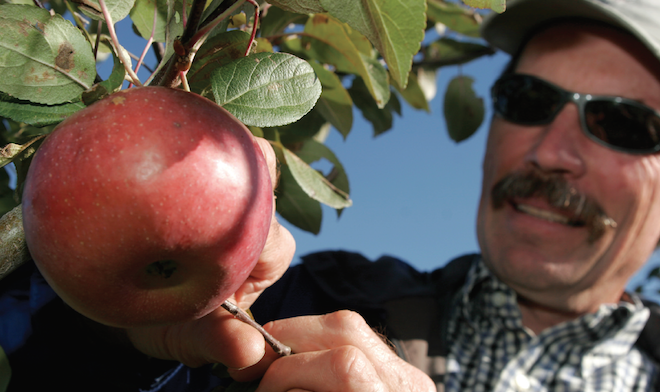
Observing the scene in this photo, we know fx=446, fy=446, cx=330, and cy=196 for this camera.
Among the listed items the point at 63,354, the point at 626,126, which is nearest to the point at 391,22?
the point at 63,354

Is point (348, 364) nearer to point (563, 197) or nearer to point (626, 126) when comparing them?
point (563, 197)

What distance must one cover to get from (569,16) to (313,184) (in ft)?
→ 6.50

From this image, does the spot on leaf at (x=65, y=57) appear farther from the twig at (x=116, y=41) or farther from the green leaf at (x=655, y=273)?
the green leaf at (x=655, y=273)

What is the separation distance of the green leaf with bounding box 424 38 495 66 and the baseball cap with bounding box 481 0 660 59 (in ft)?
2.09

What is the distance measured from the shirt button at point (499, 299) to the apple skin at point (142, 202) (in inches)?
62.3

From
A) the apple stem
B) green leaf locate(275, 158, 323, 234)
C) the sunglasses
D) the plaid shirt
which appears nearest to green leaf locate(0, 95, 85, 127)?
the apple stem

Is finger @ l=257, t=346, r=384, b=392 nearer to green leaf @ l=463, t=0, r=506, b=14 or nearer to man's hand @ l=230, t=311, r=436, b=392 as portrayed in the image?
man's hand @ l=230, t=311, r=436, b=392

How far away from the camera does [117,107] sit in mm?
363

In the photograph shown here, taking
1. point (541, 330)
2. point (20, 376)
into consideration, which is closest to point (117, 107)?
point (20, 376)

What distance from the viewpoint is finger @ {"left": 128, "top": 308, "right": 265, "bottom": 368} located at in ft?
1.91

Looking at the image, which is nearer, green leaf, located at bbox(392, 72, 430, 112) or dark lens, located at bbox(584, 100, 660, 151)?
green leaf, located at bbox(392, 72, 430, 112)

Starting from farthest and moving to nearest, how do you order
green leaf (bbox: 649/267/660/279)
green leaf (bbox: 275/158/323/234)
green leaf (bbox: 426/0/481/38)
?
green leaf (bbox: 649/267/660/279), green leaf (bbox: 426/0/481/38), green leaf (bbox: 275/158/323/234)

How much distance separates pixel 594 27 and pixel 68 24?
218 cm

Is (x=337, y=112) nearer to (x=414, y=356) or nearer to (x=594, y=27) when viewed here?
(x=414, y=356)
